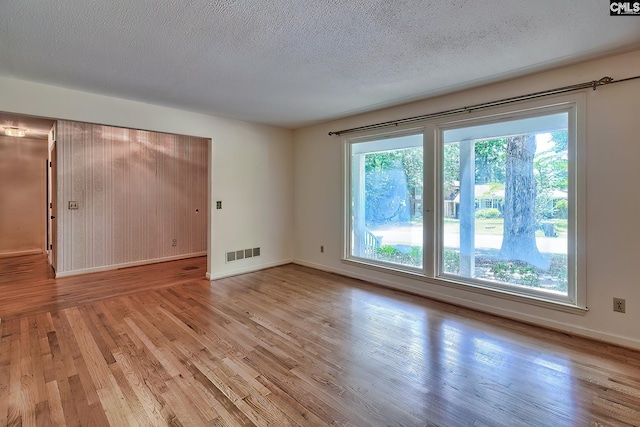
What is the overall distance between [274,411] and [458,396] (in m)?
1.14

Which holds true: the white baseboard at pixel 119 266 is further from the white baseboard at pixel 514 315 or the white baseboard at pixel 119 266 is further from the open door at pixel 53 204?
the white baseboard at pixel 514 315

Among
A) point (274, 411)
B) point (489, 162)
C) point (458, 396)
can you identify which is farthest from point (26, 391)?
point (489, 162)

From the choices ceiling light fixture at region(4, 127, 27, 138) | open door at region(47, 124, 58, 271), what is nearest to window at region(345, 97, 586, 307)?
open door at region(47, 124, 58, 271)

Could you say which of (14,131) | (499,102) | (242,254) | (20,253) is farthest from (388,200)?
(20,253)

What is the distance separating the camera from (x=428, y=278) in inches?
147

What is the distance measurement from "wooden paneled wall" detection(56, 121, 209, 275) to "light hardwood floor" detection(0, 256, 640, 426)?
142 cm

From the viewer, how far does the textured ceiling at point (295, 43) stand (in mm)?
Answer: 1885

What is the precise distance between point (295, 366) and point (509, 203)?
274 cm

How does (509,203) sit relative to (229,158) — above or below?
below

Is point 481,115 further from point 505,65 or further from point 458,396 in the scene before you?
point 458,396

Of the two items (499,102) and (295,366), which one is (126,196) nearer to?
(295,366)

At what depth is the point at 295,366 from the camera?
86.1 inches

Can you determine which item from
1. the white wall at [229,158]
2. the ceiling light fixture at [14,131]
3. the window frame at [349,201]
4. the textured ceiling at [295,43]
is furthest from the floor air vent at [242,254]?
the ceiling light fixture at [14,131]

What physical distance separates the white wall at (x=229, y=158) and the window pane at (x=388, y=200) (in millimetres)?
1442
